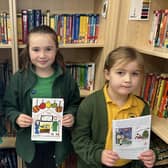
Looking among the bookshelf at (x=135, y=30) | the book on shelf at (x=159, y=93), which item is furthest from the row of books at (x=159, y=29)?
the book on shelf at (x=159, y=93)

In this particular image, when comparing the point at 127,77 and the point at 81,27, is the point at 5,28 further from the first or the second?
the point at 127,77

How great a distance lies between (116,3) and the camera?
1576mm

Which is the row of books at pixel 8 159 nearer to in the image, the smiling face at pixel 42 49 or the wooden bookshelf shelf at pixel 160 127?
the smiling face at pixel 42 49

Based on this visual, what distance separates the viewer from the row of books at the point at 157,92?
1.51 m

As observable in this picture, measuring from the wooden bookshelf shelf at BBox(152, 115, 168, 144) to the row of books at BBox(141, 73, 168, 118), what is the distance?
5 centimetres

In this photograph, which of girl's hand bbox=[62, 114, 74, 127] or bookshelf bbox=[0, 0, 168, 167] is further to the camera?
bookshelf bbox=[0, 0, 168, 167]

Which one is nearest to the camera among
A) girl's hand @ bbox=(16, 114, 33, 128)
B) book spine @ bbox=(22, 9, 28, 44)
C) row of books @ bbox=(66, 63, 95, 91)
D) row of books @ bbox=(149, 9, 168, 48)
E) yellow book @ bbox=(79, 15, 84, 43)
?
girl's hand @ bbox=(16, 114, 33, 128)

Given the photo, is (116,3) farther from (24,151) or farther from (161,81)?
(24,151)

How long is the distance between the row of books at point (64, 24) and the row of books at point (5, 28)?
0.21 feet

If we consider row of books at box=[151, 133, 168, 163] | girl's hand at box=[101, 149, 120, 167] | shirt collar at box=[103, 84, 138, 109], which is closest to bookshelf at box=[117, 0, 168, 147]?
row of books at box=[151, 133, 168, 163]

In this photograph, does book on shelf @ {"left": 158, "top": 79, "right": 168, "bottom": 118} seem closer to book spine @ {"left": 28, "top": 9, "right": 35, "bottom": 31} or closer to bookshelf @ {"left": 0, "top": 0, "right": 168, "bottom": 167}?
bookshelf @ {"left": 0, "top": 0, "right": 168, "bottom": 167}

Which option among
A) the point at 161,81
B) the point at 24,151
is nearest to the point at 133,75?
the point at 161,81

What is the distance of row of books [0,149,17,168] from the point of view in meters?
1.83

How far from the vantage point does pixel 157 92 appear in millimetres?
1556
